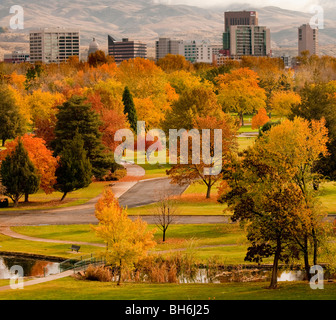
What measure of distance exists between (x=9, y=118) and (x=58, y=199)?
143 feet

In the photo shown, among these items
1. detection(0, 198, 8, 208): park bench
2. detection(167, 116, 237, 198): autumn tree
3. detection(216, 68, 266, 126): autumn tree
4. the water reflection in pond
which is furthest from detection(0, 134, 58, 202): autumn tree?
detection(216, 68, 266, 126): autumn tree

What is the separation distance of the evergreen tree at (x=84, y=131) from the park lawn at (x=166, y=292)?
44.6m

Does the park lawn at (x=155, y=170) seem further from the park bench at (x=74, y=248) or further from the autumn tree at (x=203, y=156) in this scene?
the park bench at (x=74, y=248)

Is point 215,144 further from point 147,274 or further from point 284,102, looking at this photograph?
point 284,102

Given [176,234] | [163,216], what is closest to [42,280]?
[163,216]

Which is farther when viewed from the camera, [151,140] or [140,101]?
[140,101]

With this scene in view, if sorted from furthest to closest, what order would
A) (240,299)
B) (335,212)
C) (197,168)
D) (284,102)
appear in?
(284,102), (197,168), (335,212), (240,299)

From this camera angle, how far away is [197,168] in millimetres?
73750

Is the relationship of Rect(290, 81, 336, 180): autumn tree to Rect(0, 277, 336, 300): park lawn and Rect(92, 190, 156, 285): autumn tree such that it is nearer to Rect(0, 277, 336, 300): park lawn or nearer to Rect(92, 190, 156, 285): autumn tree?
Rect(92, 190, 156, 285): autumn tree

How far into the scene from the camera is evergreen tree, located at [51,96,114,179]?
8412 centimetres

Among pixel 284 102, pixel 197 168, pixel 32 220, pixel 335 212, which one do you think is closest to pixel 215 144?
pixel 197 168

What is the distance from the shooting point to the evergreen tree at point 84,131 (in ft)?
276

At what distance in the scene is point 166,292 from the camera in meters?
35.4
